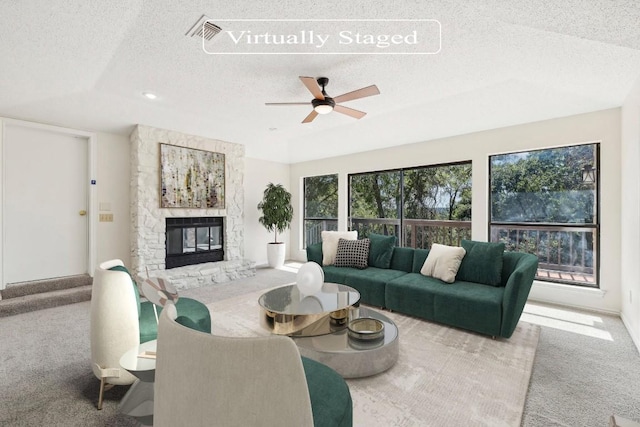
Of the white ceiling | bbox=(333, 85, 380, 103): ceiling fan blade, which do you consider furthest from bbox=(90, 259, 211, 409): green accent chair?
bbox=(333, 85, 380, 103): ceiling fan blade

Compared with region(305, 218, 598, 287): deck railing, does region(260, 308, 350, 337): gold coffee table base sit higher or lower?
lower

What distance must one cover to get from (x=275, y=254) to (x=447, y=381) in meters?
4.50

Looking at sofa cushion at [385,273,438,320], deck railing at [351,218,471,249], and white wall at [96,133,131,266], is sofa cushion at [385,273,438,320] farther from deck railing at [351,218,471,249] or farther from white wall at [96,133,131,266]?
white wall at [96,133,131,266]

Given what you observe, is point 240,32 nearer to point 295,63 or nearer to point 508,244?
point 295,63

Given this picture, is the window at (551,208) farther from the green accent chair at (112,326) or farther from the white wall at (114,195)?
the white wall at (114,195)

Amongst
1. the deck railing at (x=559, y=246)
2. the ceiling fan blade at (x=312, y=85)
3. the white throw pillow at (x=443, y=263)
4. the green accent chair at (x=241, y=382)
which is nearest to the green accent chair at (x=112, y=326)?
the green accent chair at (x=241, y=382)

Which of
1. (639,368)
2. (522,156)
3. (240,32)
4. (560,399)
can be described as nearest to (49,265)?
(240,32)

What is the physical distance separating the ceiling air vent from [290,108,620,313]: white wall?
3.78 meters

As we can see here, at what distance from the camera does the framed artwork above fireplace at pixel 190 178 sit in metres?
4.69

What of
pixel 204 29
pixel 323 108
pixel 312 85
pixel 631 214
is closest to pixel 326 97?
pixel 323 108

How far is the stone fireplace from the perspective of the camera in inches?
175

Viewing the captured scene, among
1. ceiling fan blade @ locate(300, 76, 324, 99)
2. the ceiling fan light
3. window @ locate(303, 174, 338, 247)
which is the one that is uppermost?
ceiling fan blade @ locate(300, 76, 324, 99)

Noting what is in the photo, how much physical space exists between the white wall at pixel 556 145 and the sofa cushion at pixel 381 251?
4.62 feet

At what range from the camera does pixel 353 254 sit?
4.15 metres
